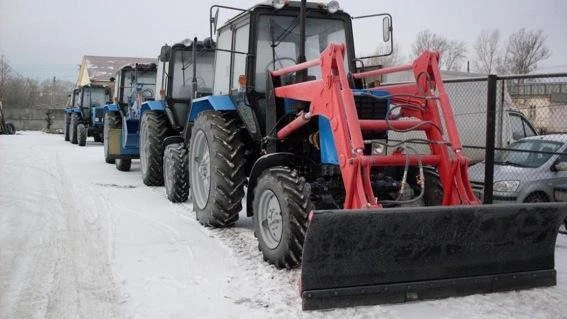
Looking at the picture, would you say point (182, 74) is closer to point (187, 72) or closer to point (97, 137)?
point (187, 72)

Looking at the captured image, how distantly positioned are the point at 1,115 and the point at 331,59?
87.9 feet

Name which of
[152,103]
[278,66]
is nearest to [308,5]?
[278,66]

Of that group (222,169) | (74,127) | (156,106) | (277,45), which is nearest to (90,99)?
(74,127)

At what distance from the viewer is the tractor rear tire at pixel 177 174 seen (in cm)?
757

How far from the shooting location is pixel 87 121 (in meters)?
20.9

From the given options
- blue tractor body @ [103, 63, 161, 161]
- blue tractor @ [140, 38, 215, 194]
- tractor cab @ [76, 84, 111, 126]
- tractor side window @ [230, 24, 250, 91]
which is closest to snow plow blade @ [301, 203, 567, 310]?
tractor side window @ [230, 24, 250, 91]

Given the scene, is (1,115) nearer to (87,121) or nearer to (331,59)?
(87,121)

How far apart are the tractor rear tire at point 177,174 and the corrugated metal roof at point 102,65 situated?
34.7 meters

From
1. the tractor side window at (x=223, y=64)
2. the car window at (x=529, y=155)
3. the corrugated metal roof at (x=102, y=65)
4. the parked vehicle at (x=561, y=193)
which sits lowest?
the parked vehicle at (x=561, y=193)

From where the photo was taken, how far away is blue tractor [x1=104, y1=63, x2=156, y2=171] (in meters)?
11.2

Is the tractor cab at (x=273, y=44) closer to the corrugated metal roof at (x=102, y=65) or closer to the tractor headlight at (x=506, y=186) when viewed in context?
the tractor headlight at (x=506, y=186)

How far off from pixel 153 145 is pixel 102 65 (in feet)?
122

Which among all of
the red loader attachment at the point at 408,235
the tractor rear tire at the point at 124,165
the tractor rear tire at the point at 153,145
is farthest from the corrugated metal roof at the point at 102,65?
the red loader attachment at the point at 408,235

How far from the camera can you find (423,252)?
390 centimetres
